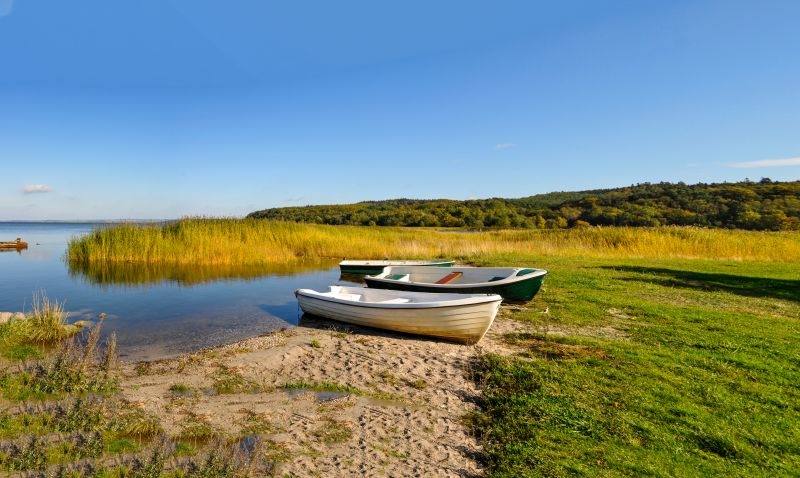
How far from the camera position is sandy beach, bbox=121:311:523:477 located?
→ 449cm

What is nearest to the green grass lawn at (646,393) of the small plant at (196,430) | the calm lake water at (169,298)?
the small plant at (196,430)

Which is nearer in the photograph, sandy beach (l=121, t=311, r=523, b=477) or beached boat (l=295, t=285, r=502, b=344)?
sandy beach (l=121, t=311, r=523, b=477)

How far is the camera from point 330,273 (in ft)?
67.2

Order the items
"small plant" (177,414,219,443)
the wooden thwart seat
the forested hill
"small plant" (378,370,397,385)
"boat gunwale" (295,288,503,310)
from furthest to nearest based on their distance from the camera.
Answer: the forested hill, the wooden thwart seat, "boat gunwale" (295,288,503,310), "small plant" (378,370,397,385), "small plant" (177,414,219,443)

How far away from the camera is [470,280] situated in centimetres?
1323

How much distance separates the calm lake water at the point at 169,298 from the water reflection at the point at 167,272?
0.12 feet

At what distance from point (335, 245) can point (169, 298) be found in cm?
1401

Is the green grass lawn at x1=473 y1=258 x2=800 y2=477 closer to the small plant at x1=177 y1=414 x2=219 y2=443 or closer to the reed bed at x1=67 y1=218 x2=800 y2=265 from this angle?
the small plant at x1=177 y1=414 x2=219 y2=443

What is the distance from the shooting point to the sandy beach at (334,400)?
4488 mm

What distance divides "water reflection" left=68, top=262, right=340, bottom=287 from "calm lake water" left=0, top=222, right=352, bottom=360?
37 millimetres

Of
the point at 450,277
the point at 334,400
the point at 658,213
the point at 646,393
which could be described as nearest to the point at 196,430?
the point at 334,400

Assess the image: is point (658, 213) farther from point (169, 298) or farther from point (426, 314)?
point (169, 298)

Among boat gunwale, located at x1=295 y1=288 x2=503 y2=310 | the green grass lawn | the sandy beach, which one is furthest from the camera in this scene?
boat gunwale, located at x1=295 y1=288 x2=503 y2=310

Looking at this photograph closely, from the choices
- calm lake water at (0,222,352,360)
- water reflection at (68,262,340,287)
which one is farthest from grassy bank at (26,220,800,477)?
water reflection at (68,262,340,287)
